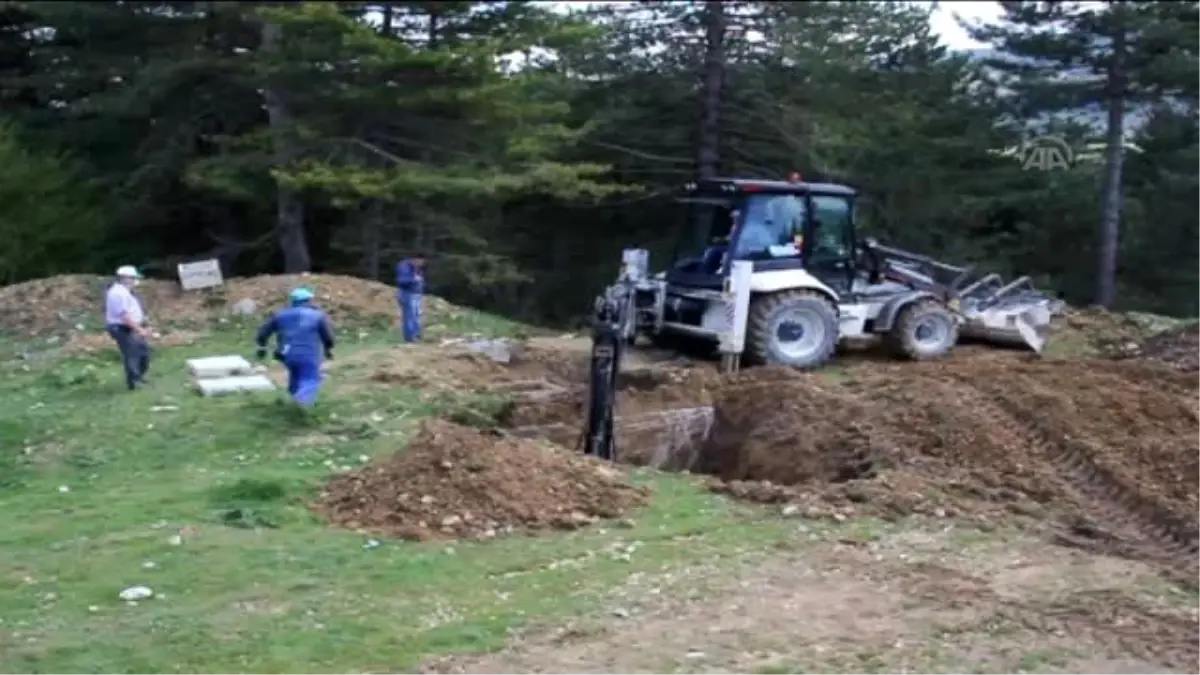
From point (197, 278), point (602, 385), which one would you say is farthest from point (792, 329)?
point (197, 278)

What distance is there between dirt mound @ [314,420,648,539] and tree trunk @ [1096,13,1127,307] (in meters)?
18.4

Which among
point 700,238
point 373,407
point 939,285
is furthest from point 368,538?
point 939,285

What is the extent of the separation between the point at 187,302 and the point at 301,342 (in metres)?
8.56

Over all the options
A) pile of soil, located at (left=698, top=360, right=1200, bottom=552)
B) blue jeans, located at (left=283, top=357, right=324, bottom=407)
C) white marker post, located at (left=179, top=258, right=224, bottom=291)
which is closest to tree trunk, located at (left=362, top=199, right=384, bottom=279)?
white marker post, located at (left=179, top=258, right=224, bottom=291)

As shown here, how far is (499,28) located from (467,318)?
265 inches

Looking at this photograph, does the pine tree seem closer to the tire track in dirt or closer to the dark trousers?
the tire track in dirt

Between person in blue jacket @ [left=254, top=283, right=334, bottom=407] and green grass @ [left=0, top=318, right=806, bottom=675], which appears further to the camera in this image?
person in blue jacket @ [left=254, top=283, right=334, bottom=407]

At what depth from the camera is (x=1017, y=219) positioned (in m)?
30.5

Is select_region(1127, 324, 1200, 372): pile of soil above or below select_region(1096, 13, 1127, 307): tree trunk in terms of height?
below

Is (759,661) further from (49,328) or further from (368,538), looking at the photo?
(49,328)

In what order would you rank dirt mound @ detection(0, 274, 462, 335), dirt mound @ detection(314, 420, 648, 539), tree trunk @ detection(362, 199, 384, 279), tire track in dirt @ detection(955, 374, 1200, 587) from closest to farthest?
tire track in dirt @ detection(955, 374, 1200, 587), dirt mound @ detection(314, 420, 648, 539), dirt mound @ detection(0, 274, 462, 335), tree trunk @ detection(362, 199, 384, 279)

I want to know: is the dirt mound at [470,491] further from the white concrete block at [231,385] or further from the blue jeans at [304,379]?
the white concrete block at [231,385]

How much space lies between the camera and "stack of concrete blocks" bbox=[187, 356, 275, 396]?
13.9 meters

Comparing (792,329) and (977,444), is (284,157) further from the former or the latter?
(977,444)
